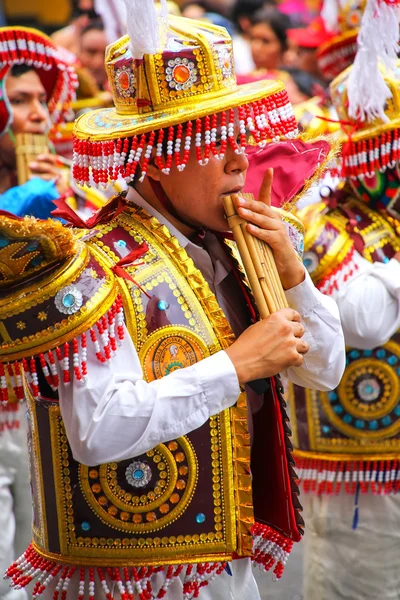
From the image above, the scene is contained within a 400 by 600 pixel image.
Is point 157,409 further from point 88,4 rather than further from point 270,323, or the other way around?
point 88,4

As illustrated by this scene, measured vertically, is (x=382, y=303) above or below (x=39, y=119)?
below

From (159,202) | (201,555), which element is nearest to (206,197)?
(159,202)

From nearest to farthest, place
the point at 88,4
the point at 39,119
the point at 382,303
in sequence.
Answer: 1. the point at 382,303
2. the point at 39,119
3. the point at 88,4

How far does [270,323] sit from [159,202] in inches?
20.2

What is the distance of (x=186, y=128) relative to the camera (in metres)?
2.75

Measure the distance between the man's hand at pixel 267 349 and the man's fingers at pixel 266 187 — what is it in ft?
1.19

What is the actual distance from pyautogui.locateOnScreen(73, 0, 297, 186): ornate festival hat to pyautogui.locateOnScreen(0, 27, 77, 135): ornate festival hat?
242 cm

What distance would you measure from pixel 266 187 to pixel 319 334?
440 mm

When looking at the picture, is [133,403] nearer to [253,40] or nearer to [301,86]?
[301,86]

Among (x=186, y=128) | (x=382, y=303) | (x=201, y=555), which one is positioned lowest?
(x=201, y=555)

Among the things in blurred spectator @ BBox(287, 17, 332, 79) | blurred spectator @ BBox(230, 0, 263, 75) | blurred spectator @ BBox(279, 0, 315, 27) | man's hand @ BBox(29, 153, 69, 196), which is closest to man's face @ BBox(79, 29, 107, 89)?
blurred spectator @ BBox(287, 17, 332, 79)

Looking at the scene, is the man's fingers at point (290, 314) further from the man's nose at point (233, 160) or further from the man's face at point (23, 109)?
the man's face at point (23, 109)

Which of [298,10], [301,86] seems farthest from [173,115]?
[298,10]

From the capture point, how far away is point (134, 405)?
252cm
